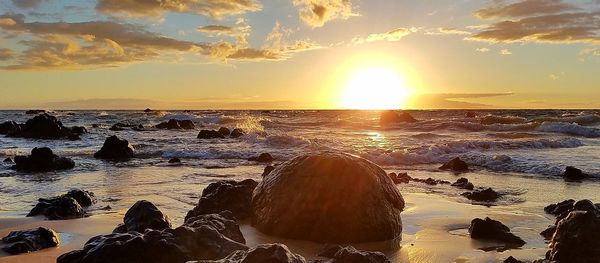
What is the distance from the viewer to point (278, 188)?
613 centimetres

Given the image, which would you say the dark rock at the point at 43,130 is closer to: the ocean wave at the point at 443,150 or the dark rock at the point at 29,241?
the ocean wave at the point at 443,150

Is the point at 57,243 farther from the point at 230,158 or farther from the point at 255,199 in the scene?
the point at 230,158

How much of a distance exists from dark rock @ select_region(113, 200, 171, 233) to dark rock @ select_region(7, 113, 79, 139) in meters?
26.1

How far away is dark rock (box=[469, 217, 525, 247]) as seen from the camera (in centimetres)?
562

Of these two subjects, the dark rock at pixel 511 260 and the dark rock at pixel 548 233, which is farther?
the dark rock at pixel 548 233

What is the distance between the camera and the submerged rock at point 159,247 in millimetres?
3870

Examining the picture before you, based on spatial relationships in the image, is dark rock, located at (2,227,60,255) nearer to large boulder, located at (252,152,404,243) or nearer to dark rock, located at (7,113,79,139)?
large boulder, located at (252,152,404,243)

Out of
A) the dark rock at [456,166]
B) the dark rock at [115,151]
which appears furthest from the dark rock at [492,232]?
the dark rock at [115,151]

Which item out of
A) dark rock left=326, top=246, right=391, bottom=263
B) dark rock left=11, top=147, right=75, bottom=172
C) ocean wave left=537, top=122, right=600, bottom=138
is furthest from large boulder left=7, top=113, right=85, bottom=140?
ocean wave left=537, top=122, right=600, bottom=138

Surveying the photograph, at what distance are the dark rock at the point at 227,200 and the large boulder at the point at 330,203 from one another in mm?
596

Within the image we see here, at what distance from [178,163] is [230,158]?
2583 mm

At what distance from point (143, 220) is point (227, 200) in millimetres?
1601

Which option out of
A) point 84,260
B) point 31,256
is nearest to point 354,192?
point 84,260

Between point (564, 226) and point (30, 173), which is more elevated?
point (564, 226)
